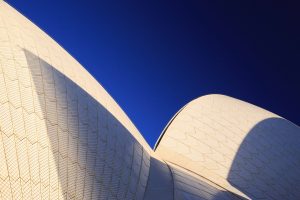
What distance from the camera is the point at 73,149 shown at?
27.8 feet

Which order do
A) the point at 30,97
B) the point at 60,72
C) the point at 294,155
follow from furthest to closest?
the point at 294,155 < the point at 60,72 < the point at 30,97

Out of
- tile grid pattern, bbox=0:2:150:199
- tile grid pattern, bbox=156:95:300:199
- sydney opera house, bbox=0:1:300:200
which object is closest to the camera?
tile grid pattern, bbox=0:2:150:199

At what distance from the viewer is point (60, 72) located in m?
9.47

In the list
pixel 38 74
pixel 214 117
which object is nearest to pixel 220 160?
pixel 214 117

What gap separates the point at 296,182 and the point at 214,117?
17.4 feet

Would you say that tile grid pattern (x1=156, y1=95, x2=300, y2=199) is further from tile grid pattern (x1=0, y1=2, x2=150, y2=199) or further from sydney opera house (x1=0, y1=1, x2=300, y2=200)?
tile grid pattern (x1=0, y1=2, x2=150, y2=199)

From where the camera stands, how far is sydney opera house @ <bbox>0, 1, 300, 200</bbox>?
24.0ft

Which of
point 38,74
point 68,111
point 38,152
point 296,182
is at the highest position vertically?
point 38,74

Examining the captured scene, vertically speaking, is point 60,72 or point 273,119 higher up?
point 60,72

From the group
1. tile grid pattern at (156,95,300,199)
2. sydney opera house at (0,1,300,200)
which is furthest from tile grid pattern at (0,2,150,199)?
tile grid pattern at (156,95,300,199)

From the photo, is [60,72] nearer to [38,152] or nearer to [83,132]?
[83,132]

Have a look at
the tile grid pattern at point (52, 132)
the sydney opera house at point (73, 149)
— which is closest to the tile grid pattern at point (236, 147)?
the sydney opera house at point (73, 149)

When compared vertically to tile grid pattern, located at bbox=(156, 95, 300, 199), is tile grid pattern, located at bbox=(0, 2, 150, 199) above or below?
above

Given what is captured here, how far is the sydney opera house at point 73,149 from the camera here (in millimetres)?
7301
